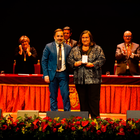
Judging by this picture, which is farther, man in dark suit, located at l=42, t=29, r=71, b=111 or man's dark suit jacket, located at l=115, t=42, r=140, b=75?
man's dark suit jacket, located at l=115, t=42, r=140, b=75

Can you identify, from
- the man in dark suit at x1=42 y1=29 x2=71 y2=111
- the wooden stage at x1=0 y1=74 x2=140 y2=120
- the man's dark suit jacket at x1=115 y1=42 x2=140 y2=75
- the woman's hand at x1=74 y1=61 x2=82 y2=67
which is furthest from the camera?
the man's dark suit jacket at x1=115 y1=42 x2=140 y2=75

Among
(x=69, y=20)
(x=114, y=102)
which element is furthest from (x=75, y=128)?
(x=69, y=20)

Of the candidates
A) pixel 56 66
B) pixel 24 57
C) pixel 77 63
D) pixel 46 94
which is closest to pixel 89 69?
pixel 77 63

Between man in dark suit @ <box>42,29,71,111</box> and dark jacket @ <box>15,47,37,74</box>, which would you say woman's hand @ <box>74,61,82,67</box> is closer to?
man in dark suit @ <box>42,29,71,111</box>

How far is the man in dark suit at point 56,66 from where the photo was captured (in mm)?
3164

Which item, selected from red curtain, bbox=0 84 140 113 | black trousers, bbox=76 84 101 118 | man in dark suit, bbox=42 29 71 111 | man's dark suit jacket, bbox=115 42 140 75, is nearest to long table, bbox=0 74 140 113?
red curtain, bbox=0 84 140 113

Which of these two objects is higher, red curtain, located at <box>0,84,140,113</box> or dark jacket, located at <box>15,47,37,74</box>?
dark jacket, located at <box>15,47,37,74</box>

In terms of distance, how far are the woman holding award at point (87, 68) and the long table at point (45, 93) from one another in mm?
1040

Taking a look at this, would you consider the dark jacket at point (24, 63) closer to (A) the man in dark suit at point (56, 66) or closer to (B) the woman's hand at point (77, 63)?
(A) the man in dark suit at point (56, 66)

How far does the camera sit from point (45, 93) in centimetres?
418

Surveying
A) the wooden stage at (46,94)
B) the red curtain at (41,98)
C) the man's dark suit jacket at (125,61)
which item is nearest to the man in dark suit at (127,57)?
the man's dark suit jacket at (125,61)

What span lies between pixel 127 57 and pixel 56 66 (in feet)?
5.20

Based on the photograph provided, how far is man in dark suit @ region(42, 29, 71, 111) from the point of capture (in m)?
3.16

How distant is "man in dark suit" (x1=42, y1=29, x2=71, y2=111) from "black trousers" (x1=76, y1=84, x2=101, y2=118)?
0.82 ft
